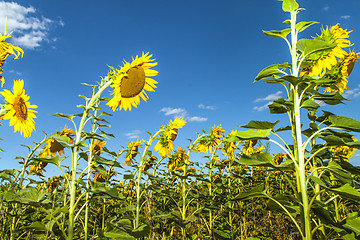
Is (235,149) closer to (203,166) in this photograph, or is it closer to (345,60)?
(203,166)

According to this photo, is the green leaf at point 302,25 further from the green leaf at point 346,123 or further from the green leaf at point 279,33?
the green leaf at point 346,123

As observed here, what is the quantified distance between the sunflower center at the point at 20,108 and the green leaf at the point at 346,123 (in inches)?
103

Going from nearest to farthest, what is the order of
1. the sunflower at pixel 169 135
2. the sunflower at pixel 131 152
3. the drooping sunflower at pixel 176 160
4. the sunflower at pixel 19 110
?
→ the sunflower at pixel 19 110 < the sunflower at pixel 169 135 < the sunflower at pixel 131 152 < the drooping sunflower at pixel 176 160

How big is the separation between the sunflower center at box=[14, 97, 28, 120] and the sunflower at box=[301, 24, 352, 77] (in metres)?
2.66

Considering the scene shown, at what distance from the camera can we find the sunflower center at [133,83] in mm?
2600

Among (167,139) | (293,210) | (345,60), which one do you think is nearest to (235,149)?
(167,139)

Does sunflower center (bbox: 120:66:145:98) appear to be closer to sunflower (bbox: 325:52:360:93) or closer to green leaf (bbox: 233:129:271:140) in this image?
green leaf (bbox: 233:129:271:140)

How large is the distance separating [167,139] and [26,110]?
7.22ft

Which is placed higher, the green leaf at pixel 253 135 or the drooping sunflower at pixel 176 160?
the drooping sunflower at pixel 176 160

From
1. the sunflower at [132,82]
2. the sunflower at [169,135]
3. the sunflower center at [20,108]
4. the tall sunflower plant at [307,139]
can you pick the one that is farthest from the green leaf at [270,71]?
the sunflower at [169,135]

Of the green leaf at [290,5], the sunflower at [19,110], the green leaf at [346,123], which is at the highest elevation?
the green leaf at [290,5]

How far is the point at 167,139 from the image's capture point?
4133 millimetres

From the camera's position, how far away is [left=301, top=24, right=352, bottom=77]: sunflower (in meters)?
2.16

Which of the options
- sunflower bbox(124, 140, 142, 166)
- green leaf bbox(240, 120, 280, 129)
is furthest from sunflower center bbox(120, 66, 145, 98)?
sunflower bbox(124, 140, 142, 166)
